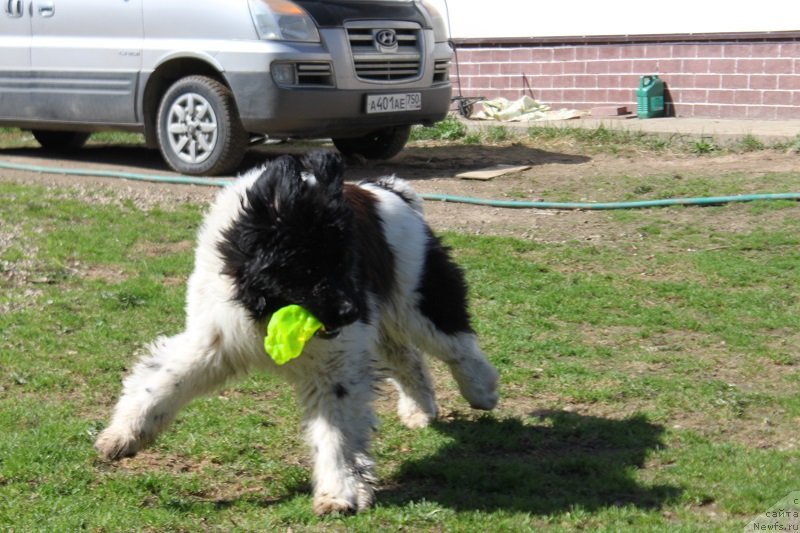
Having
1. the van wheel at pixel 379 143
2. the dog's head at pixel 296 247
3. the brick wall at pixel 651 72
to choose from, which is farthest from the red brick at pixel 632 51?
the dog's head at pixel 296 247

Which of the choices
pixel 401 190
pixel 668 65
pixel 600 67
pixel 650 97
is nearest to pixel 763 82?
pixel 668 65

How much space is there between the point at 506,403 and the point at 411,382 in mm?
576

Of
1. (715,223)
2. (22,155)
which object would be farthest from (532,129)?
(22,155)

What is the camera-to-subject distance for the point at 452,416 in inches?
238

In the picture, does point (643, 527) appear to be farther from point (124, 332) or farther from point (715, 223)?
point (715, 223)

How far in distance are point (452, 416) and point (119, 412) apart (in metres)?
1.83

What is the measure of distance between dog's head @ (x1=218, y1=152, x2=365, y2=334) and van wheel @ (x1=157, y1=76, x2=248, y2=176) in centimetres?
682

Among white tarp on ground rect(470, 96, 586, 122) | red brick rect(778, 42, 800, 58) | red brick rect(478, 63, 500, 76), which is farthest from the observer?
red brick rect(478, 63, 500, 76)

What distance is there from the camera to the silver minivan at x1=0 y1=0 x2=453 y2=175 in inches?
432

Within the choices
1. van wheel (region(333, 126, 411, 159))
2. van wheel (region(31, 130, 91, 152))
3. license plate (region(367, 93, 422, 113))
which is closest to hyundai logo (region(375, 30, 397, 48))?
license plate (region(367, 93, 422, 113))

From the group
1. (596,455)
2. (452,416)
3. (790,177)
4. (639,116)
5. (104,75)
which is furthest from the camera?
(639,116)

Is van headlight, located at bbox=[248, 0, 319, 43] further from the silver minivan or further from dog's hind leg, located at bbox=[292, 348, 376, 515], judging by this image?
dog's hind leg, located at bbox=[292, 348, 376, 515]

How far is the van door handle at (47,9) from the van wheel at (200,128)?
1590 millimetres

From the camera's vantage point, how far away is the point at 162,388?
15.8ft
